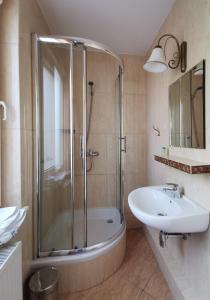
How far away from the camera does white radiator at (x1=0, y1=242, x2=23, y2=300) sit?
0.87 m

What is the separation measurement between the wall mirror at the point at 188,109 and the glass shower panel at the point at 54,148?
0.99 m

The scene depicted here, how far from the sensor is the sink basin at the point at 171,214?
1.07 m

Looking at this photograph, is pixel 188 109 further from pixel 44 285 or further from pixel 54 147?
pixel 44 285

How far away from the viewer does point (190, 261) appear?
4.31ft

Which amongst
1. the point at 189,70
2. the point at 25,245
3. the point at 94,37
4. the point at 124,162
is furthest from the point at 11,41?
the point at 124,162

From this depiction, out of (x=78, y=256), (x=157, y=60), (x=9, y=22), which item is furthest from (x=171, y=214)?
(x=9, y=22)

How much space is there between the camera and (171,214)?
1.27 metres

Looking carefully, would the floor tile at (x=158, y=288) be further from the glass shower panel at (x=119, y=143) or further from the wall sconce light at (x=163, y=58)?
the wall sconce light at (x=163, y=58)

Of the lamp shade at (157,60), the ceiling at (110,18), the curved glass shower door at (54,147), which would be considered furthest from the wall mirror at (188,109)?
the curved glass shower door at (54,147)

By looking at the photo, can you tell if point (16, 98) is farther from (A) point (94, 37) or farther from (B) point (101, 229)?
(B) point (101, 229)

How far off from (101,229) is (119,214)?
0.97 ft

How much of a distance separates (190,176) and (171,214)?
30cm

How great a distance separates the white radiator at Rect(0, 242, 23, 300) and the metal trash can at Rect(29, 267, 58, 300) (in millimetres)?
236

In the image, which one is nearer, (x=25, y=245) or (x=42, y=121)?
(x=25, y=245)
